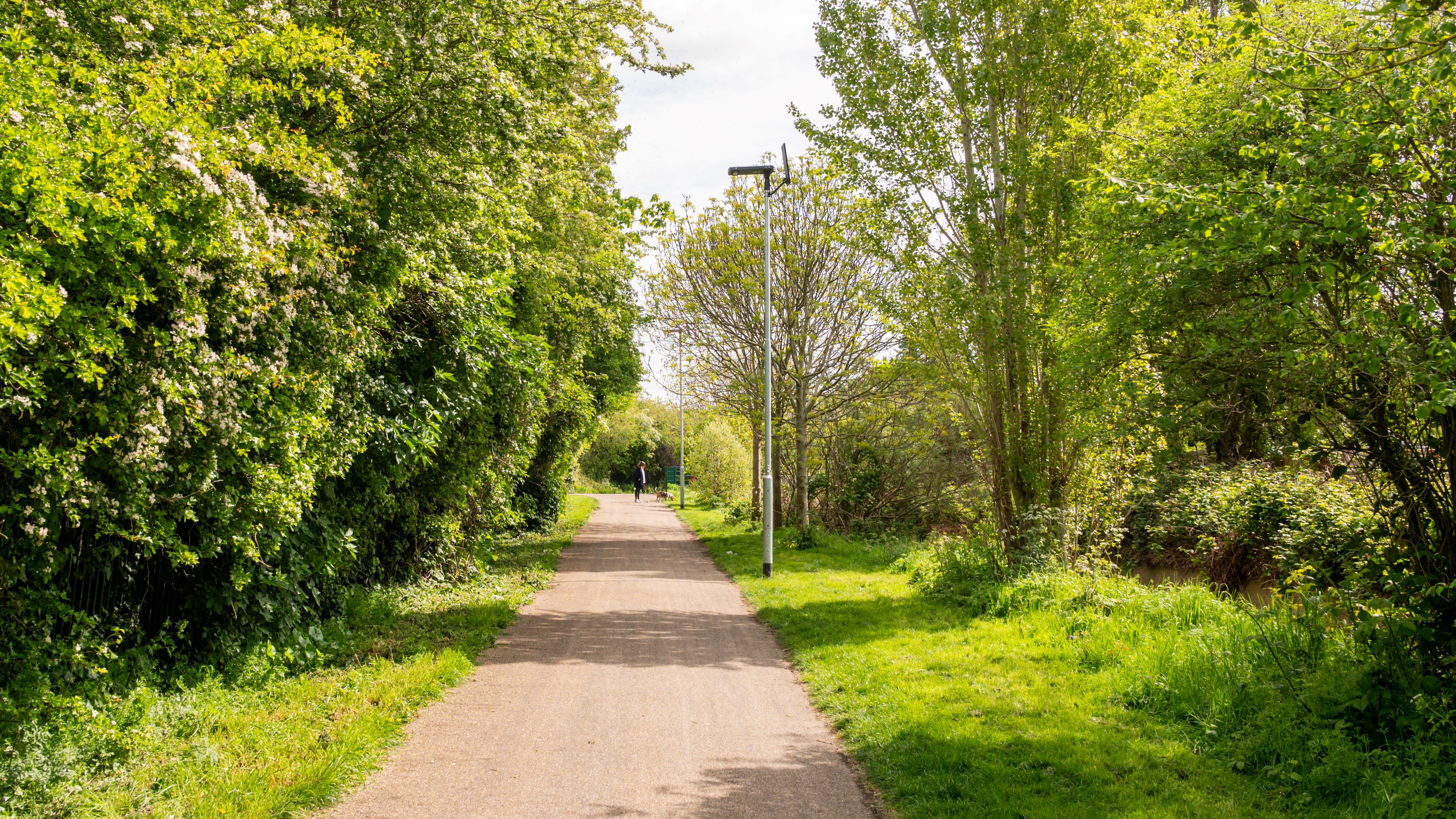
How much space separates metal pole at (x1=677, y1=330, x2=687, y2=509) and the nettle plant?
19.3 m

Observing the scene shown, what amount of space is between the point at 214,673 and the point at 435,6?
608cm

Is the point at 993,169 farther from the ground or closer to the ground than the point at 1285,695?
farther from the ground

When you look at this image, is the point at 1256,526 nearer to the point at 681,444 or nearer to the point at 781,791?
the point at 781,791

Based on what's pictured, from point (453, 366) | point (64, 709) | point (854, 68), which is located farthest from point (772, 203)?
point (64, 709)

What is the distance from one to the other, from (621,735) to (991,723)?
9.84ft

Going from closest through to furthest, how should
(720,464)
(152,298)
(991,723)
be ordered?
(152,298) → (991,723) → (720,464)

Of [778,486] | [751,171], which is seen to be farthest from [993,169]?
[778,486]

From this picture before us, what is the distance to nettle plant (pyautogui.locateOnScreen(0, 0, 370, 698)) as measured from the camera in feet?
14.9

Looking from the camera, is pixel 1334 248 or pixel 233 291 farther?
pixel 1334 248

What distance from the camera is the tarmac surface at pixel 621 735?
17.8 ft

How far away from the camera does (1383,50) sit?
18.3 ft

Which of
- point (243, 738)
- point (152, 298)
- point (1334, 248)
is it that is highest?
point (1334, 248)

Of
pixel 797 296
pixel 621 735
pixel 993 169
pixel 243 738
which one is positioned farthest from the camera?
pixel 797 296

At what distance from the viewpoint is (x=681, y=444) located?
152 feet
